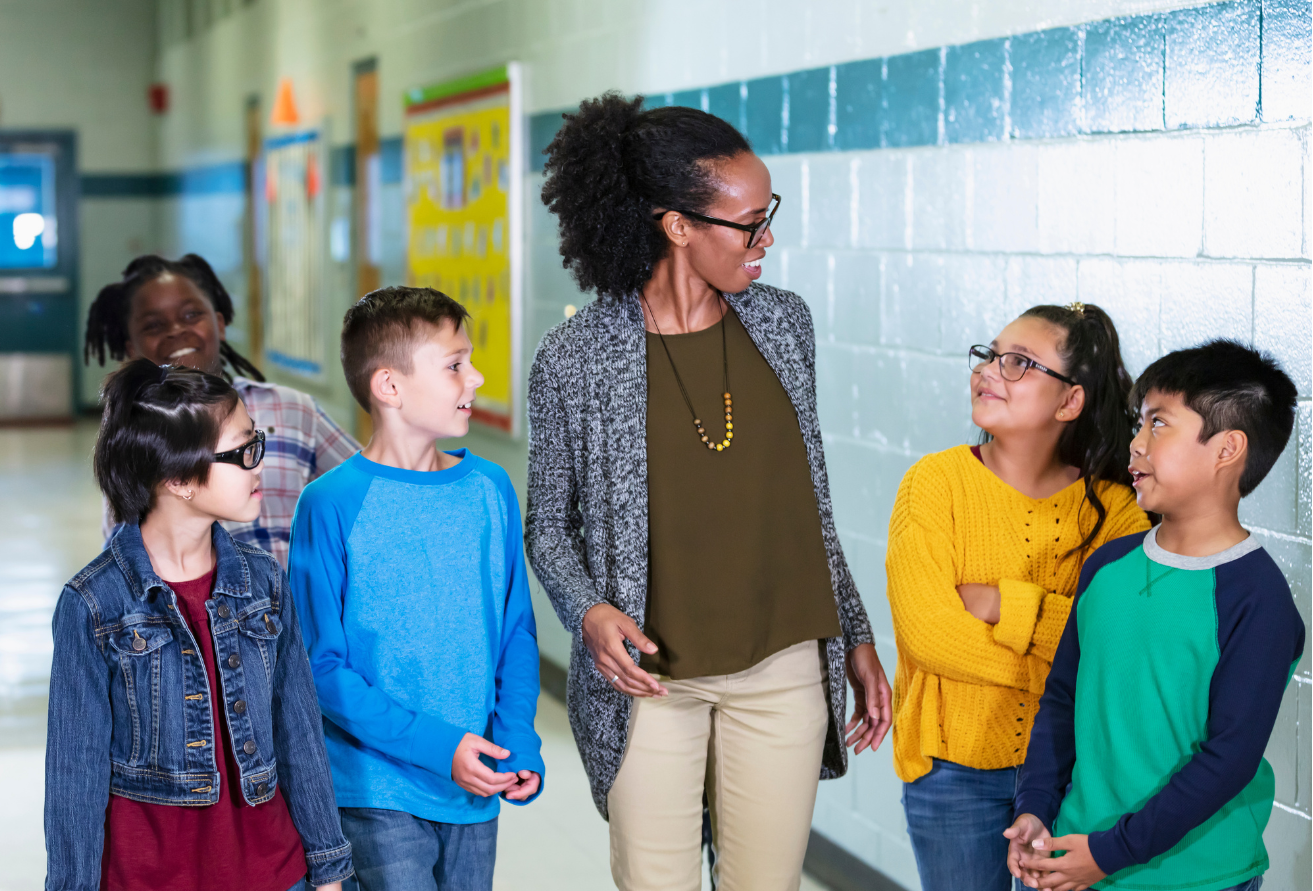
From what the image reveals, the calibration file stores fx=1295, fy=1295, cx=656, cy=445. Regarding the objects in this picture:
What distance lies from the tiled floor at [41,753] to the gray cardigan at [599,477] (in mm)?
1484

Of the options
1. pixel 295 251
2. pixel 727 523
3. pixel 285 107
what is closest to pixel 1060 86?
pixel 727 523

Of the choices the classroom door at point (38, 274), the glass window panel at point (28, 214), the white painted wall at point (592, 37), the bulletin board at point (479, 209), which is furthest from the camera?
the glass window panel at point (28, 214)

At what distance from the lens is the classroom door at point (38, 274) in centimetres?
1155

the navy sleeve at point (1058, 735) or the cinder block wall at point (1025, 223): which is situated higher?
the cinder block wall at point (1025, 223)

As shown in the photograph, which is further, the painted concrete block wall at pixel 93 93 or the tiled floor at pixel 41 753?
the painted concrete block wall at pixel 93 93

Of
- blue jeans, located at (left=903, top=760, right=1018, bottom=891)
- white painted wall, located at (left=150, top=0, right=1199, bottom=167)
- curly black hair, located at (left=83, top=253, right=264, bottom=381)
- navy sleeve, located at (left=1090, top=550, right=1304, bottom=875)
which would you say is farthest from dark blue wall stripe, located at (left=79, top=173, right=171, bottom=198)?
navy sleeve, located at (left=1090, top=550, right=1304, bottom=875)

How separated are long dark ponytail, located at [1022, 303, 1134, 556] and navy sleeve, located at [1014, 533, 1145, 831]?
0.14 m

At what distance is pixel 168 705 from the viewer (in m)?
1.49

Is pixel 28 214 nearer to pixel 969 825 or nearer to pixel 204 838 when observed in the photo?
pixel 204 838

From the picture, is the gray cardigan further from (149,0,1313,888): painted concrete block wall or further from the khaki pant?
(149,0,1313,888): painted concrete block wall

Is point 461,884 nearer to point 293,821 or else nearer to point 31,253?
point 293,821

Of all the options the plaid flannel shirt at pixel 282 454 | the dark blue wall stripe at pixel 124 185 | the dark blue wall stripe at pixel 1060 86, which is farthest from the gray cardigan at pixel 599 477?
the dark blue wall stripe at pixel 124 185

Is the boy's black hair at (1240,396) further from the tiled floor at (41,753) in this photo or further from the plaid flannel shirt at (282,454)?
the tiled floor at (41,753)

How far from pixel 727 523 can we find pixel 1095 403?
54cm
